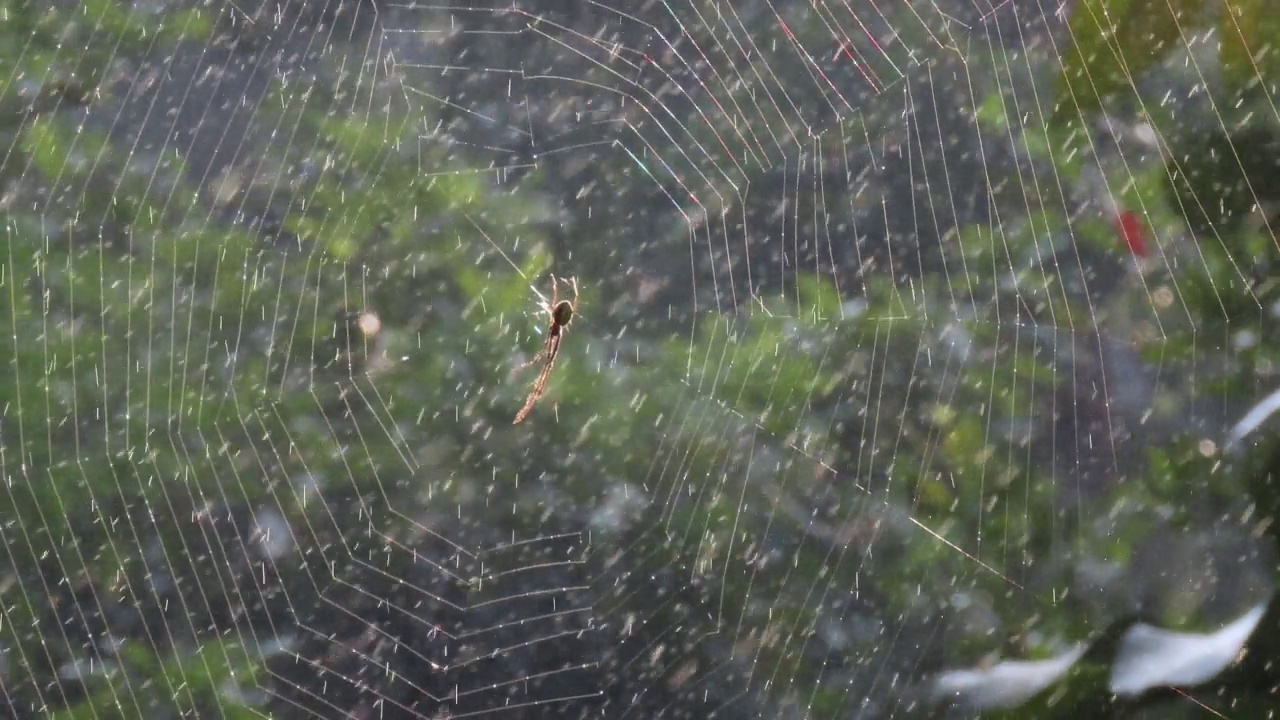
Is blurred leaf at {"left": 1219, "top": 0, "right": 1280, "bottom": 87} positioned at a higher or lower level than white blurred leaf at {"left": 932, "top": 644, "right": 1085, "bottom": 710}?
higher

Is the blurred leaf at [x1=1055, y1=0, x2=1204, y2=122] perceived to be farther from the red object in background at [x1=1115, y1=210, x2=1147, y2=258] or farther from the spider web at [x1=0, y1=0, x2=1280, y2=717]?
Result: the red object in background at [x1=1115, y1=210, x2=1147, y2=258]

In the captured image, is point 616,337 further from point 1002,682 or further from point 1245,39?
point 1245,39

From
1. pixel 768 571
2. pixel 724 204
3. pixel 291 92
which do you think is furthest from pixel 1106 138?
pixel 291 92

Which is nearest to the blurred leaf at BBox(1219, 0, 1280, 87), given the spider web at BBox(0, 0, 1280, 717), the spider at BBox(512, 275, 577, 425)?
the spider web at BBox(0, 0, 1280, 717)

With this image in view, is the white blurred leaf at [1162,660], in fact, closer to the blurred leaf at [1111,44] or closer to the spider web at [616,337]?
the spider web at [616,337]

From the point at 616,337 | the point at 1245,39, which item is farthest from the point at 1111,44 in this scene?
the point at 616,337

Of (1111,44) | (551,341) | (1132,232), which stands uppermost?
(1111,44)
